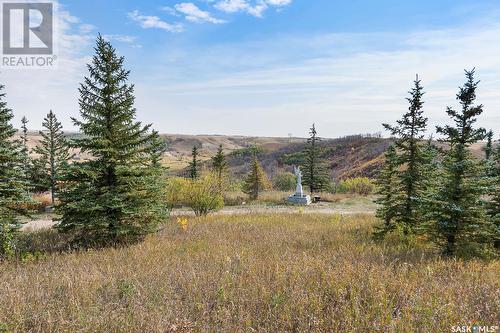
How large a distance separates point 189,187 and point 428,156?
15.6 metres

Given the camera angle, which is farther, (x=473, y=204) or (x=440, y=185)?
(x=440, y=185)

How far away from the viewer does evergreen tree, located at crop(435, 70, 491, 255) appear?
318 inches

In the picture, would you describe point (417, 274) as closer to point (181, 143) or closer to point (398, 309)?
point (398, 309)

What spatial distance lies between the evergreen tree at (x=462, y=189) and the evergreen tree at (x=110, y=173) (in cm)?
897

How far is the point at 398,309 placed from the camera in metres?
4.15

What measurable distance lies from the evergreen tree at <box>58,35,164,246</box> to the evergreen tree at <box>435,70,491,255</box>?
8.97m

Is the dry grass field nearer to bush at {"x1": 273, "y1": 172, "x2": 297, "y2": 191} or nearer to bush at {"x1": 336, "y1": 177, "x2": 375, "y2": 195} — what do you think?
bush at {"x1": 336, "y1": 177, "x2": 375, "y2": 195}

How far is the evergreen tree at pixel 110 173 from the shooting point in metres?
9.88

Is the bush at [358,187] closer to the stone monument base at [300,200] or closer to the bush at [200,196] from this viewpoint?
the stone monument base at [300,200]

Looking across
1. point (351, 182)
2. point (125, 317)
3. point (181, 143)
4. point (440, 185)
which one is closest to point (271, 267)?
point (125, 317)

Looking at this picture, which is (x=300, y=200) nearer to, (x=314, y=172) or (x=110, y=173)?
(x=314, y=172)

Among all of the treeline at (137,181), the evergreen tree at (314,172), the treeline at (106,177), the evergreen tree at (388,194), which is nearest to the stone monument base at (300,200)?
the evergreen tree at (314,172)

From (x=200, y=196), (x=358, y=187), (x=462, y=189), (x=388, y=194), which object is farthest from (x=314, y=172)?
(x=462, y=189)

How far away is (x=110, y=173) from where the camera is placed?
34.1ft
